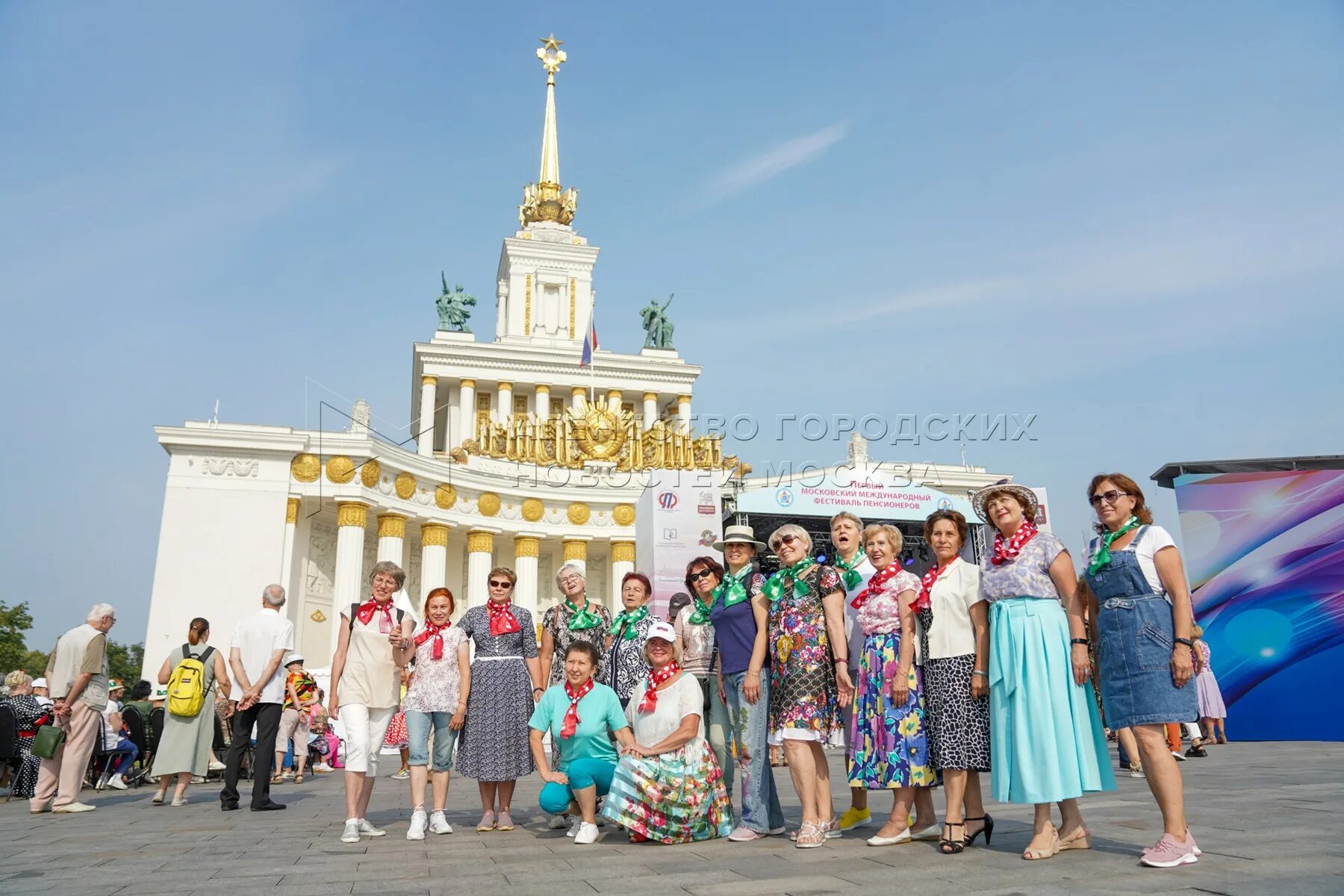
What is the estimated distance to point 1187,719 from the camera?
4.18 meters

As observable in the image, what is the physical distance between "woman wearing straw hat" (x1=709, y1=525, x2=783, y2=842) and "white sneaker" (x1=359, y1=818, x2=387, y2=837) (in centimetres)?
241

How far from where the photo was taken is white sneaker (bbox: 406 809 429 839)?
19.9 feet

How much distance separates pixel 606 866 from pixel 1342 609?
14609 millimetres

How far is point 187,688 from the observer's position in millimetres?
8578

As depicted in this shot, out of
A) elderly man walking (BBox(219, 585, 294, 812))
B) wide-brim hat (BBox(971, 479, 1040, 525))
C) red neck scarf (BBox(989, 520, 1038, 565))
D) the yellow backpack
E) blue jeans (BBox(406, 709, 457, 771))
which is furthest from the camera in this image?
the yellow backpack

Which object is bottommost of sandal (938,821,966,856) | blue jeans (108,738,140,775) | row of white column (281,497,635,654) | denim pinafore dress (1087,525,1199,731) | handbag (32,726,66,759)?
blue jeans (108,738,140,775)

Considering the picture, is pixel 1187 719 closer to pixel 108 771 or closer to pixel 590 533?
pixel 108 771

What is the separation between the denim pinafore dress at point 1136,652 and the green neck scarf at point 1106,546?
0.03 m

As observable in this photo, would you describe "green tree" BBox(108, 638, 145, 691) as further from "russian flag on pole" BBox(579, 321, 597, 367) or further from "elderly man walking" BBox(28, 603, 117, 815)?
"elderly man walking" BBox(28, 603, 117, 815)

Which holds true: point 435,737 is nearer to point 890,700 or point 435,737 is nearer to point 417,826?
point 417,826

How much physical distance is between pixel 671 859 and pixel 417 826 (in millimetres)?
2054

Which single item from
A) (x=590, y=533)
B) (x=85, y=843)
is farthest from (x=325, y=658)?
(x=85, y=843)

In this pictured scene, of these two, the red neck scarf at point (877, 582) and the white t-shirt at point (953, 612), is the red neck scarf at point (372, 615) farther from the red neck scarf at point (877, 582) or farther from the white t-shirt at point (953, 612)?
the white t-shirt at point (953, 612)

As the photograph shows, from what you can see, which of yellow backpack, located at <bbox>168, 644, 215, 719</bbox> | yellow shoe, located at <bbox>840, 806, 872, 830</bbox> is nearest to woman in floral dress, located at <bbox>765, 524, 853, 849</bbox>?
yellow shoe, located at <bbox>840, 806, 872, 830</bbox>
